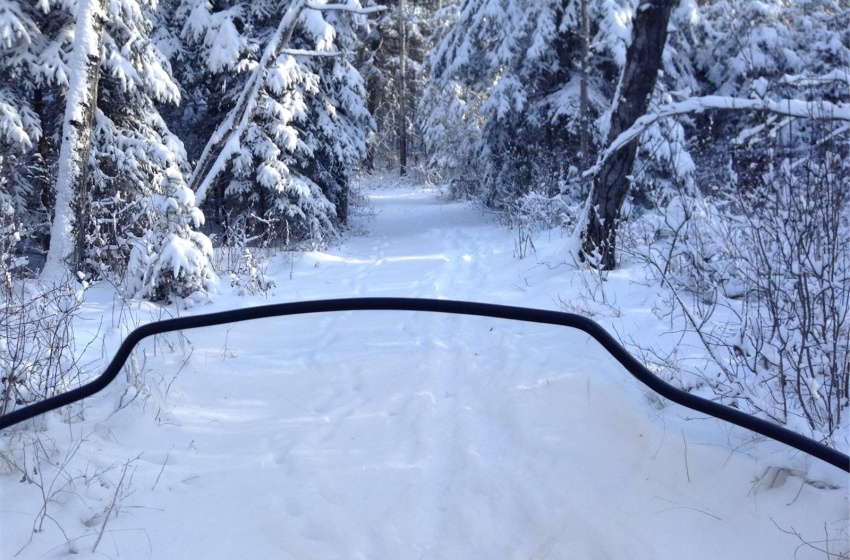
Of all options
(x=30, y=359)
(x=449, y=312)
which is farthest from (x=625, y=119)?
(x=30, y=359)

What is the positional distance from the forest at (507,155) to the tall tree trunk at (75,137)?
3cm

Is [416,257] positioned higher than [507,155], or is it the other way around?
[507,155]

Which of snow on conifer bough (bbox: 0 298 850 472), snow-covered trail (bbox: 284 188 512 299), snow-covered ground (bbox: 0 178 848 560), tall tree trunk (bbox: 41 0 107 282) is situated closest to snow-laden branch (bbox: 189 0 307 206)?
tall tree trunk (bbox: 41 0 107 282)

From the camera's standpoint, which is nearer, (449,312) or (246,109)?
(449,312)

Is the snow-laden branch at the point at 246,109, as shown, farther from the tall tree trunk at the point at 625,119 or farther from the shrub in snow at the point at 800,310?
the shrub in snow at the point at 800,310

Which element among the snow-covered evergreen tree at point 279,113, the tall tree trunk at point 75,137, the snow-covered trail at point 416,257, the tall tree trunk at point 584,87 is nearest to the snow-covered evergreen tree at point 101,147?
the tall tree trunk at point 75,137

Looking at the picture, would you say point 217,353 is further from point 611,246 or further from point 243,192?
point 243,192

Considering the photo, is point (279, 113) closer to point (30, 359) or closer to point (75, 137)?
point (75, 137)

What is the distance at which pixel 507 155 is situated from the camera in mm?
14711

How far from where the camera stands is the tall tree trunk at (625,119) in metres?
6.21

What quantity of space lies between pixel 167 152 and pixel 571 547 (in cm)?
845

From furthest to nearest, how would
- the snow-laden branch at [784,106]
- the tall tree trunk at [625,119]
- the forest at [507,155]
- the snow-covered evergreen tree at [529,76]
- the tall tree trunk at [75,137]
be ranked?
the snow-covered evergreen tree at [529,76] → the tall tree trunk at [75,137] → the tall tree trunk at [625,119] → the forest at [507,155] → the snow-laden branch at [784,106]

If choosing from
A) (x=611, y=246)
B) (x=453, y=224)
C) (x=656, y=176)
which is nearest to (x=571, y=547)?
(x=611, y=246)

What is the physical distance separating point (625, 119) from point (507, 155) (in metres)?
8.29
